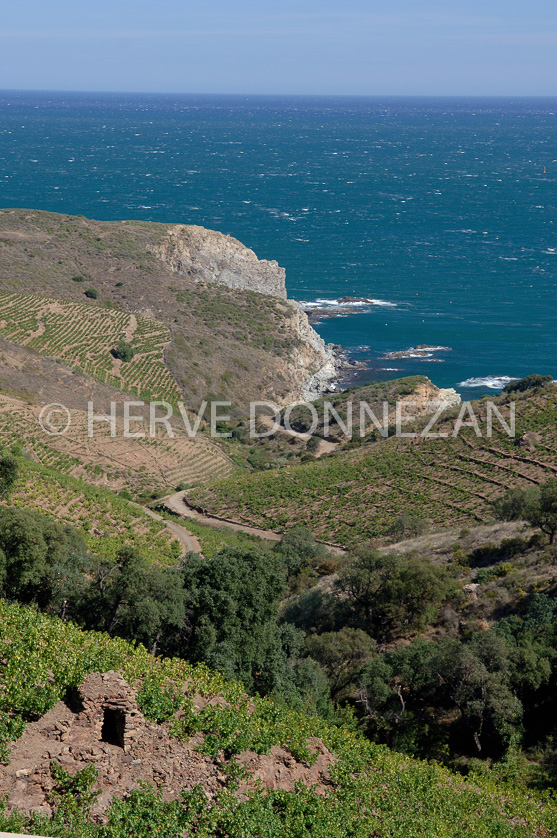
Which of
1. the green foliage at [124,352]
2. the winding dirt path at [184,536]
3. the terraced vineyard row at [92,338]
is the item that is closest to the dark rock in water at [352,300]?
the terraced vineyard row at [92,338]

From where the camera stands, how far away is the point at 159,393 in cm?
7425

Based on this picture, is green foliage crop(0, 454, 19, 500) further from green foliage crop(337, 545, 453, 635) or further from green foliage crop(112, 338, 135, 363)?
green foliage crop(112, 338, 135, 363)

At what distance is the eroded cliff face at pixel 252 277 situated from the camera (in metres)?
88.8

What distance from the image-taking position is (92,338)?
77.8 m

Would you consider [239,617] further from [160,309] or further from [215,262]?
[215,262]

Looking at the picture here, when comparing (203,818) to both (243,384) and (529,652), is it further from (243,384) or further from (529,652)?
(243,384)

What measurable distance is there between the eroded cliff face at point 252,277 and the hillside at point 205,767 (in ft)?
211

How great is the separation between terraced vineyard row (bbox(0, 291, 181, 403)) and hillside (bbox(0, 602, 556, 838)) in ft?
182

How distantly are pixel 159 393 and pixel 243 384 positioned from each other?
12.0 m

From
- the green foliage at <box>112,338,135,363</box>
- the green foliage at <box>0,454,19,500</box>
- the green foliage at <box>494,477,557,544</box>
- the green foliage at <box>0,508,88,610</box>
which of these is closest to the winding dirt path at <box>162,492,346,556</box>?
the green foliage at <box>494,477,557,544</box>

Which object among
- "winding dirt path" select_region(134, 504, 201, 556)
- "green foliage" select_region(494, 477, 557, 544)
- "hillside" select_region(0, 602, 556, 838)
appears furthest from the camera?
"winding dirt path" select_region(134, 504, 201, 556)

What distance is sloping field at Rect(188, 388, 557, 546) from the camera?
1748 inches

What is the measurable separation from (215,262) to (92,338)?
36387 millimetres

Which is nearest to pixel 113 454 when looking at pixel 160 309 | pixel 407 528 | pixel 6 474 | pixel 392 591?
pixel 6 474
